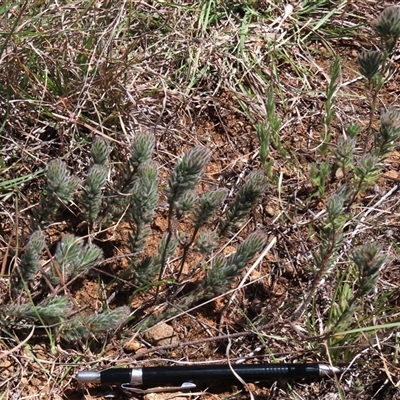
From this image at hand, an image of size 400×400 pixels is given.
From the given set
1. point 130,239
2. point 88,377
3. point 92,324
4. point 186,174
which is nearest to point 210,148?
point 130,239

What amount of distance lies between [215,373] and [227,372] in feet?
0.11

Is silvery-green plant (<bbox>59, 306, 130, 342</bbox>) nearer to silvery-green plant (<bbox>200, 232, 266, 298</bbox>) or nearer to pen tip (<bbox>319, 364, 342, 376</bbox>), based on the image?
silvery-green plant (<bbox>200, 232, 266, 298</bbox>)

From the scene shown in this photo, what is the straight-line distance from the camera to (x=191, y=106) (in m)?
2.74

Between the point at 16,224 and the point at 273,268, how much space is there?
81 cm

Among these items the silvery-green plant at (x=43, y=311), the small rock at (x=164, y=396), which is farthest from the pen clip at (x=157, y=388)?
the silvery-green plant at (x=43, y=311)

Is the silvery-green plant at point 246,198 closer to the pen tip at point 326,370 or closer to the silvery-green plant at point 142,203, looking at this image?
the silvery-green plant at point 142,203

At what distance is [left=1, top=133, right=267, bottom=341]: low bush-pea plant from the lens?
2.09 m

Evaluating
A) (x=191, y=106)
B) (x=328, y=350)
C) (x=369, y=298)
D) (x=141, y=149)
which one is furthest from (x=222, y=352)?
(x=191, y=106)

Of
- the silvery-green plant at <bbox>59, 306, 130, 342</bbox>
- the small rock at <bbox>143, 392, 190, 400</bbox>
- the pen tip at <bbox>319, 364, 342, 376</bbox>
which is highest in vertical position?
the silvery-green plant at <bbox>59, 306, 130, 342</bbox>

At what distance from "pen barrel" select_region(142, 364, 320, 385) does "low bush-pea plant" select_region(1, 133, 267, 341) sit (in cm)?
19

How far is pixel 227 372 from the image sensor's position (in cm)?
219

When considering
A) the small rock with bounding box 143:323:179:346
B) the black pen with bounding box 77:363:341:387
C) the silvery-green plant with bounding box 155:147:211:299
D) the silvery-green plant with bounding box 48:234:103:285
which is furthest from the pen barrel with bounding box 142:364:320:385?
the silvery-green plant with bounding box 155:147:211:299

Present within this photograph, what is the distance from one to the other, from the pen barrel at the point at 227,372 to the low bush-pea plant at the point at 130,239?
19 cm

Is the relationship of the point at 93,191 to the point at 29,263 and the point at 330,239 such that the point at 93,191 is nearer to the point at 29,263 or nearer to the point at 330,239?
the point at 29,263
